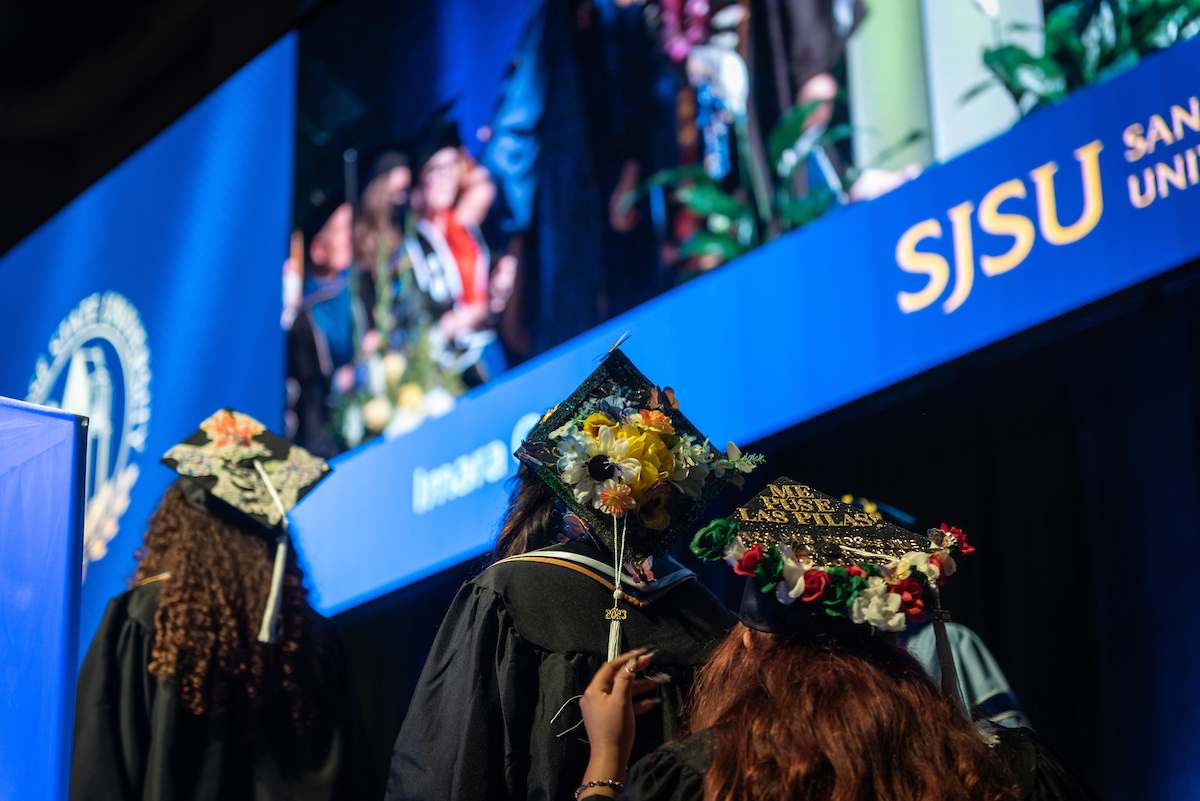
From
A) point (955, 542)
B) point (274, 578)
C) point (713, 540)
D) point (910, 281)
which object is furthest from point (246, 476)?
point (955, 542)

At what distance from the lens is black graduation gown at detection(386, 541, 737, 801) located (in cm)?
193

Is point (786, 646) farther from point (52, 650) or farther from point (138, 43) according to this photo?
point (138, 43)

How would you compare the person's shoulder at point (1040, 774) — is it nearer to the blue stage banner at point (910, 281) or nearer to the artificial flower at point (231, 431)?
the blue stage banner at point (910, 281)

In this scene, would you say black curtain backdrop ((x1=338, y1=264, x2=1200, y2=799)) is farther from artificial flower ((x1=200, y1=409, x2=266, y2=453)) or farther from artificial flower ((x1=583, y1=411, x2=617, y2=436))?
artificial flower ((x1=200, y1=409, x2=266, y2=453))

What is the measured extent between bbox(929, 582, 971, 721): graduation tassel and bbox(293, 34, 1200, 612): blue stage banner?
129 centimetres

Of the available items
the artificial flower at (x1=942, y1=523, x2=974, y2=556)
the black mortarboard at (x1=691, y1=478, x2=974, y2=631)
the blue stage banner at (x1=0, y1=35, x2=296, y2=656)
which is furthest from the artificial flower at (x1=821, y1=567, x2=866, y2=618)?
the blue stage banner at (x1=0, y1=35, x2=296, y2=656)

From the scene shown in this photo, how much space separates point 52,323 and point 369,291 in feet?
8.93

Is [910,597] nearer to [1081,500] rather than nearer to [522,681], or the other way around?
[522,681]

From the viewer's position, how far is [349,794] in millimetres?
2885

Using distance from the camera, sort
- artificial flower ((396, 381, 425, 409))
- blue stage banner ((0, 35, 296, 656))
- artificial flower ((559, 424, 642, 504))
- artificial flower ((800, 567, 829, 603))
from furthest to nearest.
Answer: blue stage banner ((0, 35, 296, 656))
artificial flower ((396, 381, 425, 409))
artificial flower ((559, 424, 642, 504))
artificial flower ((800, 567, 829, 603))

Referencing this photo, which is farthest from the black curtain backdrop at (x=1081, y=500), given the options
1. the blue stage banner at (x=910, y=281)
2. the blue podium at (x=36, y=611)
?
the blue podium at (x=36, y=611)

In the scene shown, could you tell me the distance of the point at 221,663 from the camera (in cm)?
280

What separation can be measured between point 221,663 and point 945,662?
1.76 m

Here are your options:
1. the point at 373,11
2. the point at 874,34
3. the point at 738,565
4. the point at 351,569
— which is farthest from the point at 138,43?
the point at 738,565
